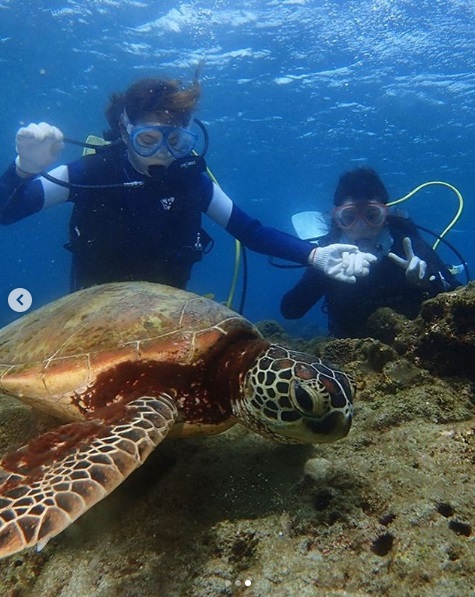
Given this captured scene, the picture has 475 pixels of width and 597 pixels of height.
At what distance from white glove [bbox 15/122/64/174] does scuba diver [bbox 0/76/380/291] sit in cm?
11

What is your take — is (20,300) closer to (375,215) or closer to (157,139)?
(157,139)

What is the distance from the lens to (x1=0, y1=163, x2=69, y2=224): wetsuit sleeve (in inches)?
162

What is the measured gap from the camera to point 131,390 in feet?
7.50

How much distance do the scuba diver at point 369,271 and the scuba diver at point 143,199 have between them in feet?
3.13

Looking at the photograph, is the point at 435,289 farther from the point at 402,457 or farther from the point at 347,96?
the point at 347,96

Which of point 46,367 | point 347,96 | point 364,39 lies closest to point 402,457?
point 46,367

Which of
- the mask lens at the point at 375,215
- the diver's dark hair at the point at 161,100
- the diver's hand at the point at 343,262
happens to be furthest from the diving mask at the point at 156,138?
the mask lens at the point at 375,215

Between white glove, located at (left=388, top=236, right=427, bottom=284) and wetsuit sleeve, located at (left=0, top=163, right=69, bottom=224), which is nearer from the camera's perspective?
wetsuit sleeve, located at (left=0, top=163, right=69, bottom=224)

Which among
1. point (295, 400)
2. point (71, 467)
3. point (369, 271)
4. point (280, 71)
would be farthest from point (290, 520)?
point (280, 71)

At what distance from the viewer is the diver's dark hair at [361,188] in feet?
19.0

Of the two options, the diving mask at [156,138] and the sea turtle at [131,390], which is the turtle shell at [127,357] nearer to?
the sea turtle at [131,390]

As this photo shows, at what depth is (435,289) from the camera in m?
4.83

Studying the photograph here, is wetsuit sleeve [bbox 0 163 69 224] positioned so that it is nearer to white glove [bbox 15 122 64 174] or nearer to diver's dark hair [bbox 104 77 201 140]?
white glove [bbox 15 122 64 174]

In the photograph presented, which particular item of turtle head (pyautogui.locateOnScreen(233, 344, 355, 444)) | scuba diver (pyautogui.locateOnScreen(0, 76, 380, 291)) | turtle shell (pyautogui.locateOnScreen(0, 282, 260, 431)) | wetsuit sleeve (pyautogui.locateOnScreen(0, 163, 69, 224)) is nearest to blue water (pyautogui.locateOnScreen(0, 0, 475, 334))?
scuba diver (pyautogui.locateOnScreen(0, 76, 380, 291))
